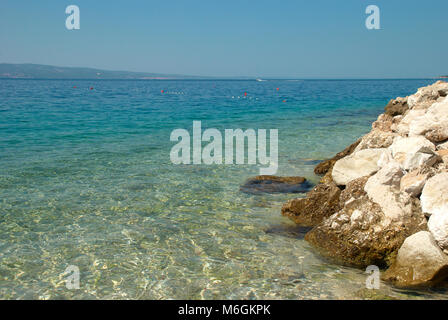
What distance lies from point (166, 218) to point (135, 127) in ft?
59.5

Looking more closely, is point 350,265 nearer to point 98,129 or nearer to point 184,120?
point 98,129

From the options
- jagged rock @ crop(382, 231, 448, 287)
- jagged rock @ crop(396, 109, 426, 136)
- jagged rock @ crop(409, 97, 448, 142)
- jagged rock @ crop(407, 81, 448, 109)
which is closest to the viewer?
jagged rock @ crop(382, 231, 448, 287)

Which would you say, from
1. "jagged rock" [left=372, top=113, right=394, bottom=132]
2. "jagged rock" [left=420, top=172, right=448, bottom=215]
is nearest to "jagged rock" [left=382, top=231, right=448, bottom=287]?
"jagged rock" [left=420, top=172, right=448, bottom=215]

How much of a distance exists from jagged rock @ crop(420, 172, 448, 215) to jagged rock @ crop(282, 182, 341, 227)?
2.19 meters

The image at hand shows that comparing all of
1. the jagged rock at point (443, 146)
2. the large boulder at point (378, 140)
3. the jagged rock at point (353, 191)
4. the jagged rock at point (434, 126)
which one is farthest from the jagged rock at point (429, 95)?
the jagged rock at point (353, 191)

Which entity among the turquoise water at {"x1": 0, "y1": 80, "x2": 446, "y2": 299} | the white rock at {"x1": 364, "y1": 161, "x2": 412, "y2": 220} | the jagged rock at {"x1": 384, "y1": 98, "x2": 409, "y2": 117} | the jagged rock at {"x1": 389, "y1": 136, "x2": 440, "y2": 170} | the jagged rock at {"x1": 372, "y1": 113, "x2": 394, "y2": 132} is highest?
the jagged rock at {"x1": 384, "y1": 98, "x2": 409, "y2": 117}

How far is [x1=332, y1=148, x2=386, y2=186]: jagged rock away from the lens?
8.55 metres

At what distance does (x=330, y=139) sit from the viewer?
21328 millimetres

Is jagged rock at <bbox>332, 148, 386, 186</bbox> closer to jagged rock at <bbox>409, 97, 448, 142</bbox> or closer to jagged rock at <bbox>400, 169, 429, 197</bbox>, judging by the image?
jagged rock at <bbox>409, 97, 448, 142</bbox>

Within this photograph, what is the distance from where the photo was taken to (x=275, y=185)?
11766 mm

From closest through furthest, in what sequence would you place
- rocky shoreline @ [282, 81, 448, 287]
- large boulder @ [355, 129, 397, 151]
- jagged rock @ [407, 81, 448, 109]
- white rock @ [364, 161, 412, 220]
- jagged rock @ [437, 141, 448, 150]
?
rocky shoreline @ [282, 81, 448, 287] → white rock @ [364, 161, 412, 220] → jagged rock @ [437, 141, 448, 150] → large boulder @ [355, 129, 397, 151] → jagged rock @ [407, 81, 448, 109]

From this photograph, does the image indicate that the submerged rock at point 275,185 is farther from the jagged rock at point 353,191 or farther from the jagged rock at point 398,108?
the jagged rock at point 398,108

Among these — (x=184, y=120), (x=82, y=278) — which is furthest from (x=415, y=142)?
(x=184, y=120)

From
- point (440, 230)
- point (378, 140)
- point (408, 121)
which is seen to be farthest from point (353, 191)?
point (408, 121)
